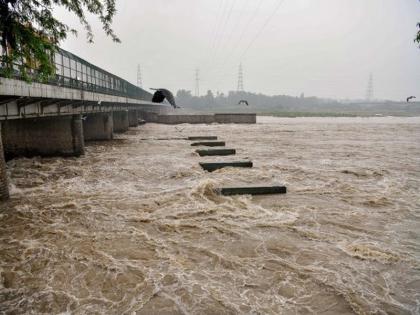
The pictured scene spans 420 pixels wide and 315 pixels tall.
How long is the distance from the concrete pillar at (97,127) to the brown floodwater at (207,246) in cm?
2020

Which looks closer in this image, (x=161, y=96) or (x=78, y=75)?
(x=161, y=96)

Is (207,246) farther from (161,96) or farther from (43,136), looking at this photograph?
(43,136)

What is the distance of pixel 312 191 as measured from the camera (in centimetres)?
1681

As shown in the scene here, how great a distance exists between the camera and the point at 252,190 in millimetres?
16094

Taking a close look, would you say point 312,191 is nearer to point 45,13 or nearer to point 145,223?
point 145,223

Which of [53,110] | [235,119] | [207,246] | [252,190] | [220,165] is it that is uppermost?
[53,110]

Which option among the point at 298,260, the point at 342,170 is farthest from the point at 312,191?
the point at 298,260

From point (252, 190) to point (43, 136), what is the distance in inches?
743

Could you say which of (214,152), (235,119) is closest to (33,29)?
(214,152)

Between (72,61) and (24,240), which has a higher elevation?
(72,61)

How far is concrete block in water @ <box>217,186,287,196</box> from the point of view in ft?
52.2

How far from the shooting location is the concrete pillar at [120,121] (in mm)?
53300

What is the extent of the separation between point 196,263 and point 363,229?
617cm

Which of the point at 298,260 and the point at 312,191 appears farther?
the point at 312,191
